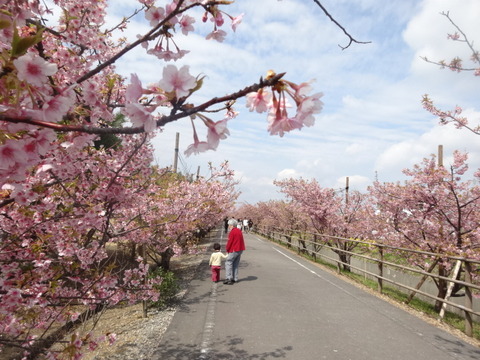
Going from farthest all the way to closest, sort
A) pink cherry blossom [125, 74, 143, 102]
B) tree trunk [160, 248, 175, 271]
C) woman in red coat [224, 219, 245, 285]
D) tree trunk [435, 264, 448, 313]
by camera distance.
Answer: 1. tree trunk [160, 248, 175, 271]
2. woman in red coat [224, 219, 245, 285]
3. tree trunk [435, 264, 448, 313]
4. pink cherry blossom [125, 74, 143, 102]

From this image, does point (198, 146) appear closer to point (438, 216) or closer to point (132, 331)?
point (132, 331)

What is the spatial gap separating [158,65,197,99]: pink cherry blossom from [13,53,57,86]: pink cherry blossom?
0.41 meters

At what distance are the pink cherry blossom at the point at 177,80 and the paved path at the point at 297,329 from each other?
3894 millimetres

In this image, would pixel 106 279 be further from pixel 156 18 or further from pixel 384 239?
pixel 384 239

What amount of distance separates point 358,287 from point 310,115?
878 centimetres

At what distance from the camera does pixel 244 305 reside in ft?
20.1

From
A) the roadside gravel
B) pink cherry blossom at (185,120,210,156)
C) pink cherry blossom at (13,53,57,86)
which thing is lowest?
the roadside gravel

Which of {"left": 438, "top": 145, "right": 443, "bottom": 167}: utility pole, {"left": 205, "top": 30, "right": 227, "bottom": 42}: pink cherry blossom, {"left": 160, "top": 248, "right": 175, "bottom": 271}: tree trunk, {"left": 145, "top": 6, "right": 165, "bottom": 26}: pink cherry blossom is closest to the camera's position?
{"left": 145, "top": 6, "right": 165, "bottom": 26}: pink cherry blossom

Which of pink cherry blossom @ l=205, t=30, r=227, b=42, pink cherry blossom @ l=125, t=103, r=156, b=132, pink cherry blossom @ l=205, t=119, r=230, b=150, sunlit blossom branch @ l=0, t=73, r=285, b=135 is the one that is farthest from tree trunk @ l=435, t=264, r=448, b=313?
pink cherry blossom @ l=125, t=103, r=156, b=132

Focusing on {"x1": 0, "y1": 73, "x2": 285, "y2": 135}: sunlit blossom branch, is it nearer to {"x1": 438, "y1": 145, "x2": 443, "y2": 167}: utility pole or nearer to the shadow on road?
the shadow on road

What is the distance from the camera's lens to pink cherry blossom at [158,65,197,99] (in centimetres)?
85

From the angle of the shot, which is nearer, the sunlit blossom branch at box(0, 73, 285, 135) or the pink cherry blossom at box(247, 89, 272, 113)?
the sunlit blossom branch at box(0, 73, 285, 135)

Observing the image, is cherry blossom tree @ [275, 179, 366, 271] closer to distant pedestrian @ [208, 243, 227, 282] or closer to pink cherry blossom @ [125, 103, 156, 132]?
distant pedestrian @ [208, 243, 227, 282]

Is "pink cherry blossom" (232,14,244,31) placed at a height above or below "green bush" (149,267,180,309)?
above
